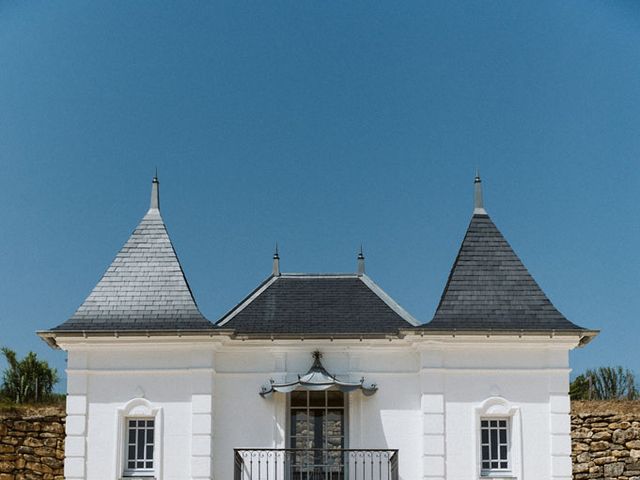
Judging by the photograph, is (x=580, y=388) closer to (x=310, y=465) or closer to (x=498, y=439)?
(x=498, y=439)

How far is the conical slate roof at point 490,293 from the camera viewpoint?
22328 mm

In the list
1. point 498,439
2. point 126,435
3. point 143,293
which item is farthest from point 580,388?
point 126,435

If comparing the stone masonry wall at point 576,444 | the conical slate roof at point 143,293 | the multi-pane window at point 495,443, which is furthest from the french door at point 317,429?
the stone masonry wall at point 576,444

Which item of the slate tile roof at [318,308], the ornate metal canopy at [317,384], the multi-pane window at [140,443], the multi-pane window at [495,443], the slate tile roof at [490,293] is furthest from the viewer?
the slate tile roof at [318,308]

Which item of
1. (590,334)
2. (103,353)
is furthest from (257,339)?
(590,334)

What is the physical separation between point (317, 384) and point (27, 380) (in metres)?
11.1

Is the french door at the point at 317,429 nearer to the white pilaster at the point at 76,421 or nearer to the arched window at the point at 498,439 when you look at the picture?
the arched window at the point at 498,439

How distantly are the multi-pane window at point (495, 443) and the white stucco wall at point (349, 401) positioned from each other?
0.27 meters

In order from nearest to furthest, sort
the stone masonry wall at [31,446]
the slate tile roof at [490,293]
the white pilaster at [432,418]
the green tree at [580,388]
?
the white pilaster at [432,418]
the slate tile roof at [490,293]
the stone masonry wall at [31,446]
the green tree at [580,388]

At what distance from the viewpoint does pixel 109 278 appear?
23.4 metres

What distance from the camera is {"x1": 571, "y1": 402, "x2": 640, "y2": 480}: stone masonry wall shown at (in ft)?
90.6

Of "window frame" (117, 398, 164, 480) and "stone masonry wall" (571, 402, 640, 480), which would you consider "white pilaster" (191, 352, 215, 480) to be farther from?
"stone masonry wall" (571, 402, 640, 480)

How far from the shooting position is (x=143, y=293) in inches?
910

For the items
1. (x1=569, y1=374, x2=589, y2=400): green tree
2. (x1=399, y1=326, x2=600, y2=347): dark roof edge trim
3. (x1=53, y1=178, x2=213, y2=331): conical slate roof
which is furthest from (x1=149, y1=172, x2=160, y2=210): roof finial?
(x1=569, y1=374, x2=589, y2=400): green tree
